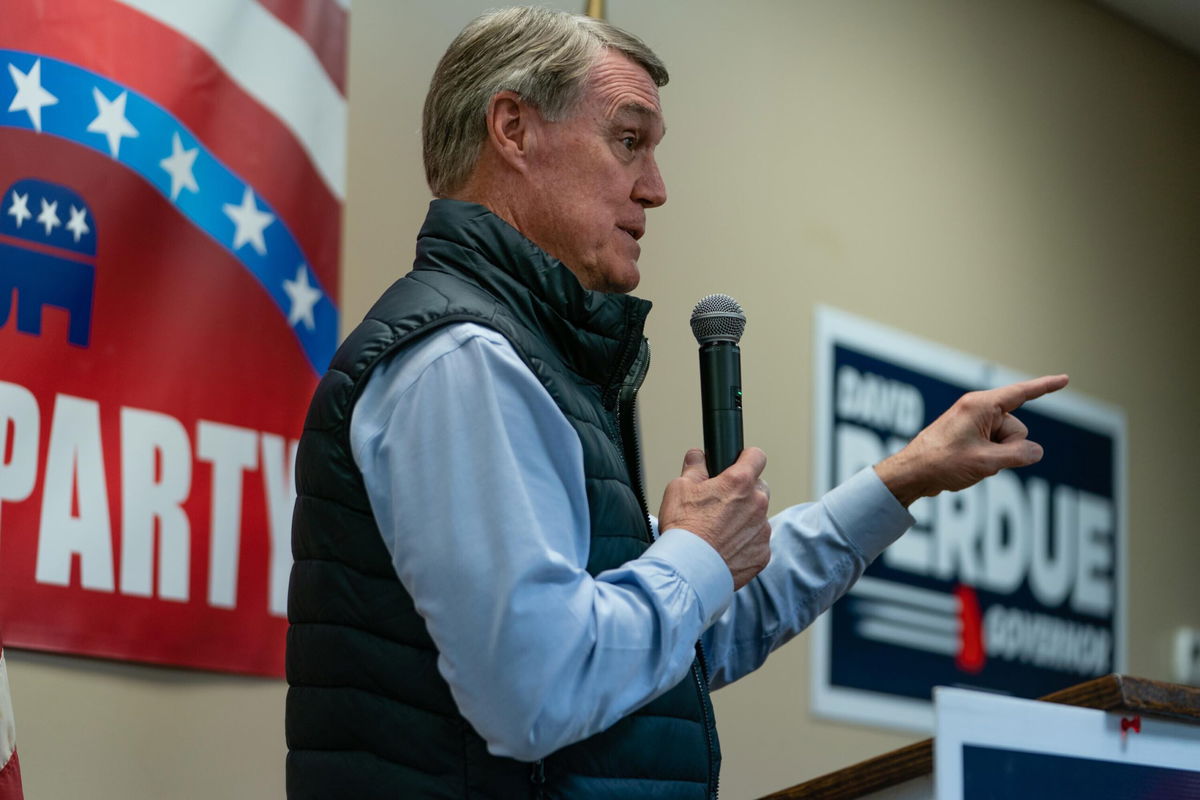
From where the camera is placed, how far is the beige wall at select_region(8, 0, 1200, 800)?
97.8 inches

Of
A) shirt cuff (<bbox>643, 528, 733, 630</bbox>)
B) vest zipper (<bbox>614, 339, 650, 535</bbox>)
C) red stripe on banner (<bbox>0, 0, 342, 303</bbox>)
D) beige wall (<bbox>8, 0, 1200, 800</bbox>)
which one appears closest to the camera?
shirt cuff (<bbox>643, 528, 733, 630</bbox>)

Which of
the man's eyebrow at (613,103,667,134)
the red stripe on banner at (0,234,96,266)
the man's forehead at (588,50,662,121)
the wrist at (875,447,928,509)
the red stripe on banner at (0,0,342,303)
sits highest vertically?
the red stripe on banner at (0,0,342,303)

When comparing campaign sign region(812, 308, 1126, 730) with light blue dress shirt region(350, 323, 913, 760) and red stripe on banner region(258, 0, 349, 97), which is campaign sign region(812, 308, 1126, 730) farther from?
light blue dress shirt region(350, 323, 913, 760)

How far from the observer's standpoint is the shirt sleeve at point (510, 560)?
116 cm

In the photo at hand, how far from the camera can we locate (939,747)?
138 cm

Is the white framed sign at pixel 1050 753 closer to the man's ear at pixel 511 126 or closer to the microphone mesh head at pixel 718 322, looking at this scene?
the microphone mesh head at pixel 718 322

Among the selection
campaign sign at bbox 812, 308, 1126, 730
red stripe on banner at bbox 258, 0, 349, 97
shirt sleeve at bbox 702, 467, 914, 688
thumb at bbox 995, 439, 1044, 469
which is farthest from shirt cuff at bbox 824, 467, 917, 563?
campaign sign at bbox 812, 308, 1126, 730

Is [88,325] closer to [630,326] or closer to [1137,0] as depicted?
[630,326]

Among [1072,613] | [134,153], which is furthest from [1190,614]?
[134,153]

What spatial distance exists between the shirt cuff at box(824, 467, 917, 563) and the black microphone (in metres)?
0.28

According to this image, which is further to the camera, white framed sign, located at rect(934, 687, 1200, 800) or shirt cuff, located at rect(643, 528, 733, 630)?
white framed sign, located at rect(934, 687, 1200, 800)

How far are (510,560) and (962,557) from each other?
2.94m

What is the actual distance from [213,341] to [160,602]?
42 cm

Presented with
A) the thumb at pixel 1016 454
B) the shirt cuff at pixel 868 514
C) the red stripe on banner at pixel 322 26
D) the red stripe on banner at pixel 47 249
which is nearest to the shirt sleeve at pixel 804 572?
the shirt cuff at pixel 868 514
